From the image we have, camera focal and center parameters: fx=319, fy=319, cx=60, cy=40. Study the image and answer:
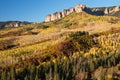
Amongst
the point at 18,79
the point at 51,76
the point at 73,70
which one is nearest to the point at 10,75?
the point at 18,79

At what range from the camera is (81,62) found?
200 meters

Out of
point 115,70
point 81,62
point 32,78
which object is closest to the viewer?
point 32,78

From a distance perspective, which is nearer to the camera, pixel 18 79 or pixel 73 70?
pixel 18 79

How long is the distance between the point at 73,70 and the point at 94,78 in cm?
1724

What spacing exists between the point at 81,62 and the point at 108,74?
3294 centimetres

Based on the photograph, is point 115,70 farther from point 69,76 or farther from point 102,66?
point 69,76

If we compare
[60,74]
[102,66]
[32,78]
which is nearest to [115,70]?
[102,66]

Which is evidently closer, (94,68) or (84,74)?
(84,74)

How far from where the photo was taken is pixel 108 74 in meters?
170

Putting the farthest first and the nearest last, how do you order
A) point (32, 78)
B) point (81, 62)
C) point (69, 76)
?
point (81, 62) < point (69, 76) < point (32, 78)

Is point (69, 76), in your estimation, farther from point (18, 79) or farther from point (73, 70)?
point (18, 79)

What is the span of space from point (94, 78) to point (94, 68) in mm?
21994

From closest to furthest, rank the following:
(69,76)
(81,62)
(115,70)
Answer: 1. (69,76)
2. (115,70)
3. (81,62)

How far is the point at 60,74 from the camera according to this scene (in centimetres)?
16925
